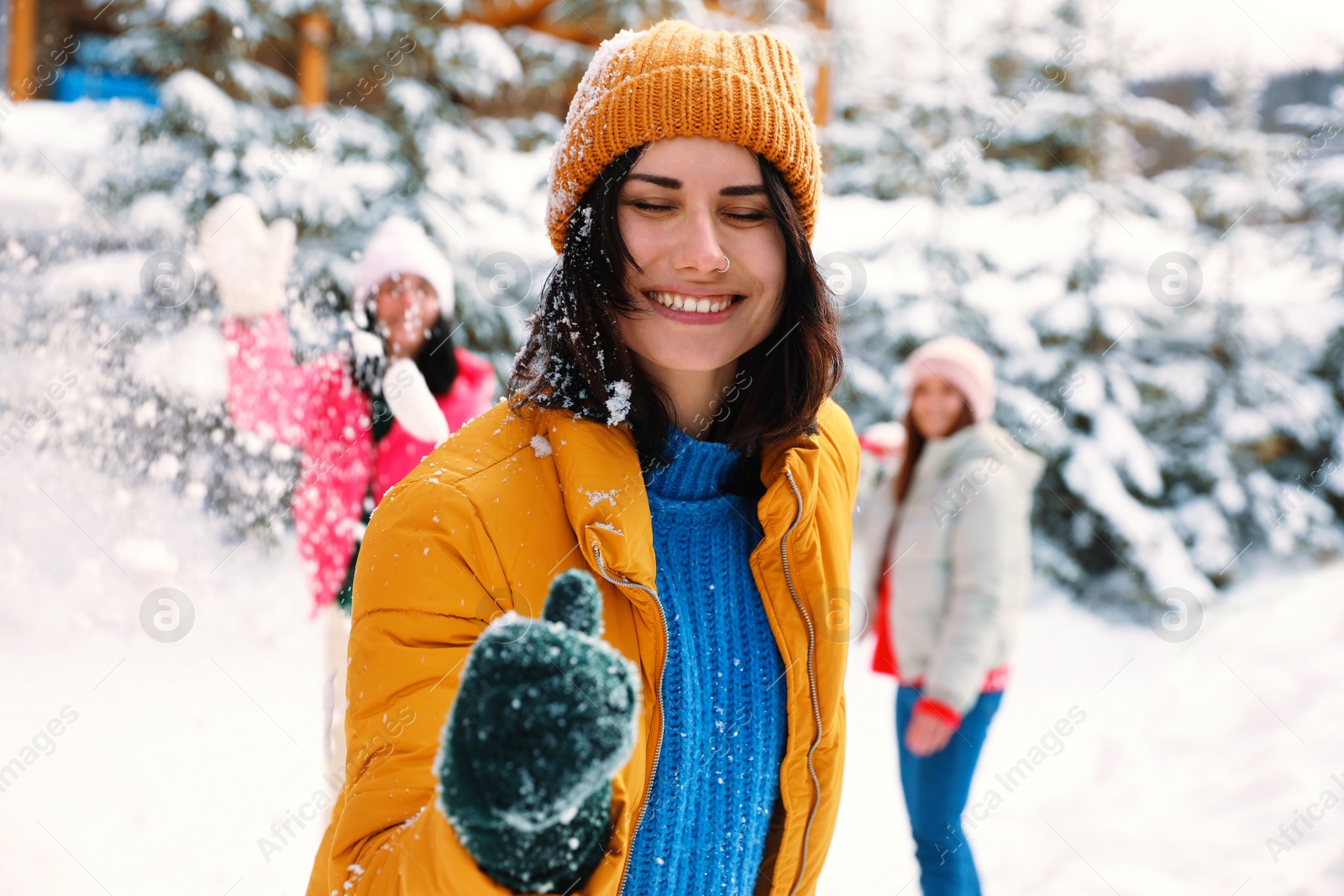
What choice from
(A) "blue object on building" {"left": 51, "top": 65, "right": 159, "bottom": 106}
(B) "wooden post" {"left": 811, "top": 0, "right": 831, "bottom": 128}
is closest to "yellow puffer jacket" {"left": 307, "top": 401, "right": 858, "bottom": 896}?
(A) "blue object on building" {"left": 51, "top": 65, "right": 159, "bottom": 106}

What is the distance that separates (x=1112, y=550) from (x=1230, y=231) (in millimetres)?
3258

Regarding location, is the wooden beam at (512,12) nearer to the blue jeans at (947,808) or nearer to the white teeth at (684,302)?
the blue jeans at (947,808)

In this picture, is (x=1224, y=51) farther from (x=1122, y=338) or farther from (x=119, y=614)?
(x=119, y=614)

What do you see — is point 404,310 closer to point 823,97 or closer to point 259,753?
point 259,753

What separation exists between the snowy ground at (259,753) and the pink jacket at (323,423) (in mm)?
1139

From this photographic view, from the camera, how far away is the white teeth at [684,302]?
1.32 meters

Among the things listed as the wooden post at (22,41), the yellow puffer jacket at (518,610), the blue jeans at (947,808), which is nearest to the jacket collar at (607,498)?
the yellow puffer jacket at (518,610)

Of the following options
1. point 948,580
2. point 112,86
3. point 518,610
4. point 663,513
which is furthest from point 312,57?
point 518,610

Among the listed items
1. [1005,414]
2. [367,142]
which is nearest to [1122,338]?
[1005,414]

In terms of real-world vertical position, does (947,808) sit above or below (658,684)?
below

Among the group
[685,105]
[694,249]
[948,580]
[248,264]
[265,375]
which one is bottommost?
[948,580]

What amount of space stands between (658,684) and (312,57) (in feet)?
21.8

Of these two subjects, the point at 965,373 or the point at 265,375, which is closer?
the point at 265,375

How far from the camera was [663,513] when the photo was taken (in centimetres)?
135
